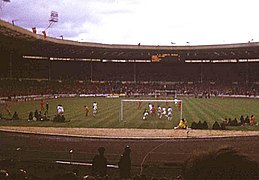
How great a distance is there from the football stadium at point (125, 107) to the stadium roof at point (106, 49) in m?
0.21

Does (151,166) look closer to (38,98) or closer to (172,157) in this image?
(172,157)

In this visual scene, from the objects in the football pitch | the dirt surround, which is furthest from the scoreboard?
the dirt surround

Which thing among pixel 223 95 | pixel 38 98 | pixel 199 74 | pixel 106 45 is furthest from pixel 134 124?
pixel 199 74

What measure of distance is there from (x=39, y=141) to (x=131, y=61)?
7780cm

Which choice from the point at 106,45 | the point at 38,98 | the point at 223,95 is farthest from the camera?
the point at 223,95

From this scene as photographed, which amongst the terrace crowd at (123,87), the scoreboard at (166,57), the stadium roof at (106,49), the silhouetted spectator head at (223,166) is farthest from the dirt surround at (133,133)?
the scoreboard at (166,57)

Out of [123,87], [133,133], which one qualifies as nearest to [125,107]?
[133,133]

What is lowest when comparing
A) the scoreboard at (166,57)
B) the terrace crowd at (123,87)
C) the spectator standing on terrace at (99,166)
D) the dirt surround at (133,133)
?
the spectator standing on terrace at (99,166)

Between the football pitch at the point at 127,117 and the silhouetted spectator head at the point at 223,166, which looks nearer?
the silhouetted spectator head at the point at 223,166

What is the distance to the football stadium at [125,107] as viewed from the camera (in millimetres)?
13258

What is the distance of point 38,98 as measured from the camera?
65188mm

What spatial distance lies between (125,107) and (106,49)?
109ft

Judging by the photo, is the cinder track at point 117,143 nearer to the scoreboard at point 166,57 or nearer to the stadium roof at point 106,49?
the stadium roof at point 106,49

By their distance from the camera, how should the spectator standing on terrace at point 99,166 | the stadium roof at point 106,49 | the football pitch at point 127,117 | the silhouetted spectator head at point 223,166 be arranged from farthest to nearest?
the stadium roof at point 106,49 → the football pitch at point 127,117 → the spectator standing on terrace at point 99,166 → the silhouetted spectator head at point 223,166
